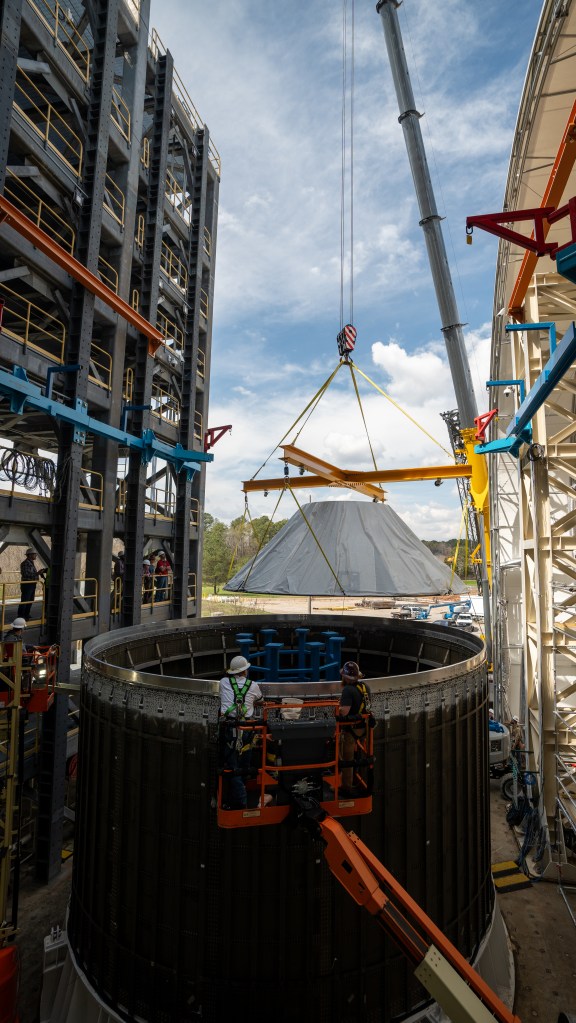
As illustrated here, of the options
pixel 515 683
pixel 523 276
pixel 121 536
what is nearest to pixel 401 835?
pixel 523 276

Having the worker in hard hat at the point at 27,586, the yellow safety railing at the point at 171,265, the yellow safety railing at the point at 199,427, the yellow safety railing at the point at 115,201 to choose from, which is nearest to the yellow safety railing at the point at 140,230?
the yellow safety railing at the point at 115,201

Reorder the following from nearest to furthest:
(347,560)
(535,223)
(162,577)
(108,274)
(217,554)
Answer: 1. (535,223)
2. (108,274)
3. (347,560)
4. (162,577)
5. (217,554)

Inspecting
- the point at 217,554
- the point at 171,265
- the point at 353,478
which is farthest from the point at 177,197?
the point at 217,554

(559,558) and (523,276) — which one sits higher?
(523,276)

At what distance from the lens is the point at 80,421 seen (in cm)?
1370

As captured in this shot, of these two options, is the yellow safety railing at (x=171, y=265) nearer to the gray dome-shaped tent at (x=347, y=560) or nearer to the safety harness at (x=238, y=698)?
the gray dome-shaped tent at (x=347, y=560)

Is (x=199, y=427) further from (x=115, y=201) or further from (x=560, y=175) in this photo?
(x=560, y=175)

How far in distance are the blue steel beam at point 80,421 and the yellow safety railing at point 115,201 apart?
22.3 feet

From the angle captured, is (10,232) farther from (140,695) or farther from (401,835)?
(401,835)

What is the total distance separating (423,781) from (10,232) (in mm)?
13800

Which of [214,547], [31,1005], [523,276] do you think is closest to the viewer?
[31,1005]

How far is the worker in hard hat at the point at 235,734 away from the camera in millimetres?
5938

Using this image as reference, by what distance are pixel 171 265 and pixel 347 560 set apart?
14.0 meters

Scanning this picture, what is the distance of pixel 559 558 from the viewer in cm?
1220
